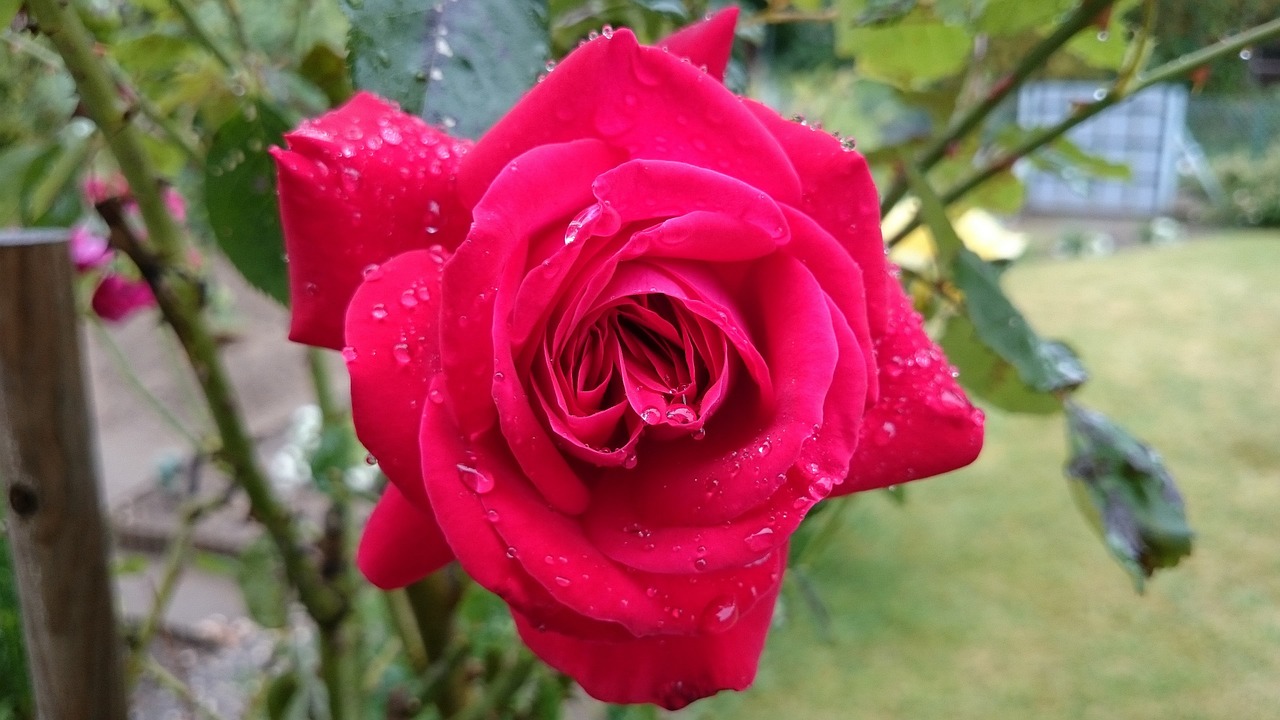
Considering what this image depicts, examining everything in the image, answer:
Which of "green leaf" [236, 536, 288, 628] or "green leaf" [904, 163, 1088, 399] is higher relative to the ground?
"green leaf" [904, 163, 1088, 399]

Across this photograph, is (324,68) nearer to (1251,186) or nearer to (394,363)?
(394,363)

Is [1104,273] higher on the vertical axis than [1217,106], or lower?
higher

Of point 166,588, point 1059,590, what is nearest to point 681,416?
point 166,588

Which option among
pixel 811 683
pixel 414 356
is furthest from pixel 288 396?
pixel 414 356

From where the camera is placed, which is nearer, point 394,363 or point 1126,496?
point 394,363

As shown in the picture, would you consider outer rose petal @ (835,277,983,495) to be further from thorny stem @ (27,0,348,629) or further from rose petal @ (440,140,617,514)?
thorny stem @ (27,0,348,629)

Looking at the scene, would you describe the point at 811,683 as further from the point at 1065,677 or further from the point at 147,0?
the point at 147,0

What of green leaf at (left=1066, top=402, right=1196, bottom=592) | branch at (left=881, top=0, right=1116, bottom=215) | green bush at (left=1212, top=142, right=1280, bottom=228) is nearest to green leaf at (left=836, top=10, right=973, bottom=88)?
branch at (left=881, top=0, right=1116, bottom=215)
